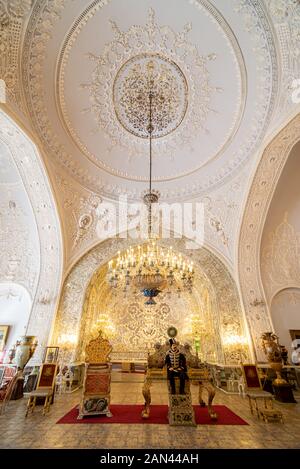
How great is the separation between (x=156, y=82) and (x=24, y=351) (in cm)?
986

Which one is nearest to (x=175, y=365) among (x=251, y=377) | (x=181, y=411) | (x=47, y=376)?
(x=181, y=411)

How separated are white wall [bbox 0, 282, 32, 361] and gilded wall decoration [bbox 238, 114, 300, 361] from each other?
388 inches

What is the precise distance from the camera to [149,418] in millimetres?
4770

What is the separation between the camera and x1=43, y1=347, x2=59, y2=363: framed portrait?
25.9 feet

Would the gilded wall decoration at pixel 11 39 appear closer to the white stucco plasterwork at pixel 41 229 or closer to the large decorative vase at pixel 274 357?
the white stucco plasterwork at pixel 41 229

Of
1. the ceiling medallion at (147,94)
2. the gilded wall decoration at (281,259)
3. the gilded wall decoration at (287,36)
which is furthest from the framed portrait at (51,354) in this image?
the gilded wall decoration at (287,36)

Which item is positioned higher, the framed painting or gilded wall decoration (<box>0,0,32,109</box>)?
gilded wall decoration (<box>0,0,32,109</box>)

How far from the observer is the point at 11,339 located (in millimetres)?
9281

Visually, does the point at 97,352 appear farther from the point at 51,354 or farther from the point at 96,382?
the point at 51,354

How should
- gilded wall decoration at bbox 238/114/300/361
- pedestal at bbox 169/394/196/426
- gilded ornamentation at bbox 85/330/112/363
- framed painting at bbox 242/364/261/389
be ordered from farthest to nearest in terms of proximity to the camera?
gilded wall decoration at bbox 238/114/300/361
gilded ornamentation at bbox 85/330/112/363
framed painting at bbox 242/364/261/389
pedestal at bbox 169/394/196/426

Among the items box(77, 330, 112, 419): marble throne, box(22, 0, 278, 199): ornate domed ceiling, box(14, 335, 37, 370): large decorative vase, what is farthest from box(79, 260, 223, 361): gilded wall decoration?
box(22, 0, 278, 199): ornate domed ceiling

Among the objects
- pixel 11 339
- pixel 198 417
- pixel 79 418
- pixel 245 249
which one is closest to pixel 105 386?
pixel 79 418

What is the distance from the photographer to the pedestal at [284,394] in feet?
21.2

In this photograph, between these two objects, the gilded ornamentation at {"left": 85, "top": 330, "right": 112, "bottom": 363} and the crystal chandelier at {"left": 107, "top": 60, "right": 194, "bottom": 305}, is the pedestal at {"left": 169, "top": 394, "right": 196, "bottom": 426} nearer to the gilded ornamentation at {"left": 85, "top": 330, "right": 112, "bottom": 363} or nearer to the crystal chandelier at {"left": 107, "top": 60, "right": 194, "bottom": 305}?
the gilded ornamentation at {"left": 85, "top": 330, "right": 112, "bottom": 363}
